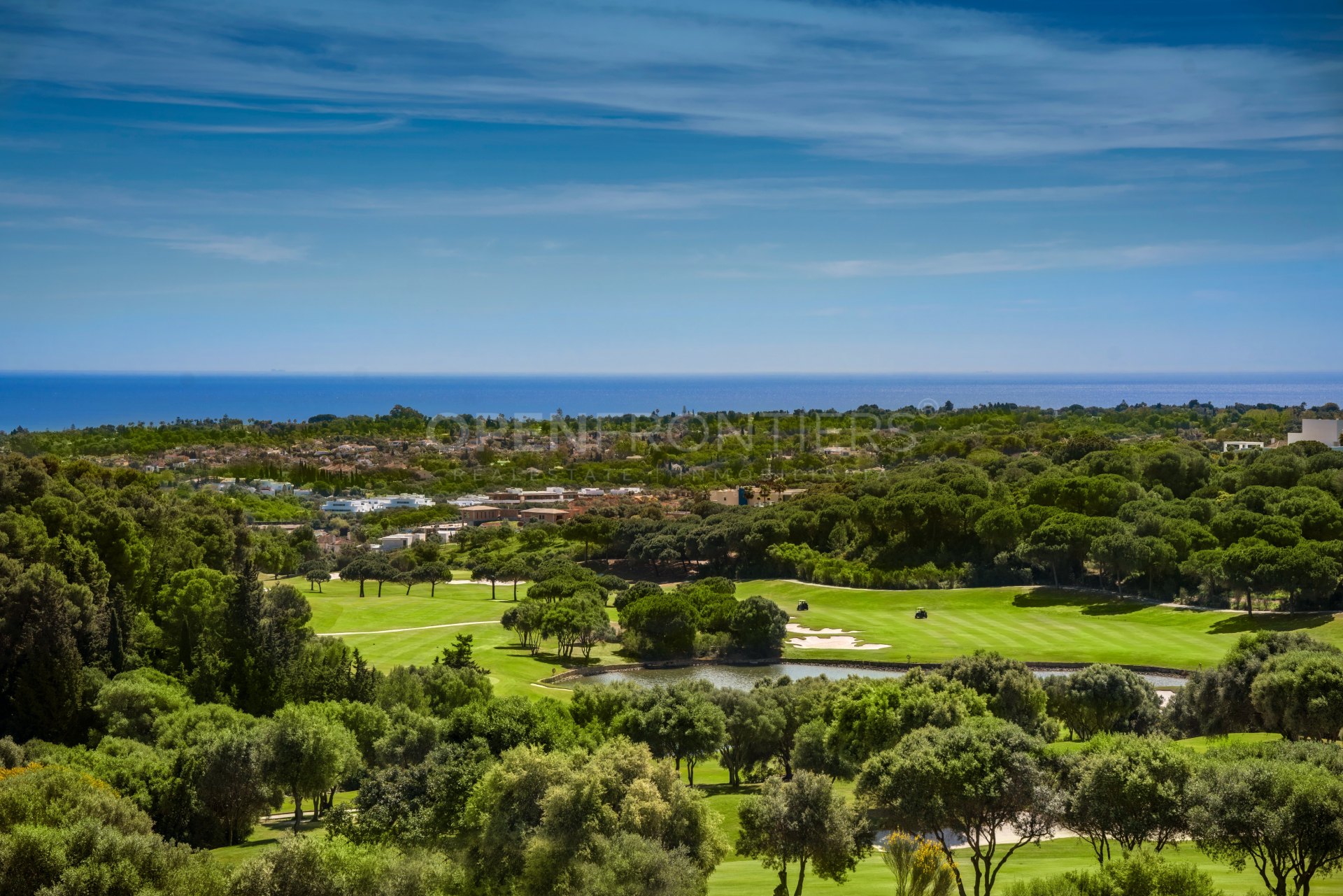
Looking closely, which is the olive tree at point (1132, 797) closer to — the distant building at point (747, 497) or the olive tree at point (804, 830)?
the olive tree at point (804, 830)

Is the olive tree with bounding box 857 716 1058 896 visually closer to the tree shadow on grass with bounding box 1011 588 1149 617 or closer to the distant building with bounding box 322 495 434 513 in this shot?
the tree shadow on grass with bounding box 1011 588 1149 617

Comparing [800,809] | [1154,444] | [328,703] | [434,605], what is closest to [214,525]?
[434,605]

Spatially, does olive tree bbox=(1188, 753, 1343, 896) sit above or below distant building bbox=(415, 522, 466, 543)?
above

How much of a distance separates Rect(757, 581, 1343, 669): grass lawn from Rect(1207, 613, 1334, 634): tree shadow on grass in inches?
2.1

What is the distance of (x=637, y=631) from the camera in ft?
162

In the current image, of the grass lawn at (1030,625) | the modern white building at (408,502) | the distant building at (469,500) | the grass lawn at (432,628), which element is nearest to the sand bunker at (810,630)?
the grass lawn at (1030,625)

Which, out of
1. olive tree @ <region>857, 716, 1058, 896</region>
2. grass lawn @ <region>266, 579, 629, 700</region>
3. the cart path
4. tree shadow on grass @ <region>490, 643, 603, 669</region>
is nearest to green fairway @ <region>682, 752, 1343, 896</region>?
olive tree @ <region>857, 716, 1058, 896</region>

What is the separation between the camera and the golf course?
4462 centimetres

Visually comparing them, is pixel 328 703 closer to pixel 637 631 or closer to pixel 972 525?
pixel 637 631

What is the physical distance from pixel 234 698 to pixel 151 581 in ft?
40.7

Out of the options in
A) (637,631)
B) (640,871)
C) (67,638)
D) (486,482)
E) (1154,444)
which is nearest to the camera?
(640,871)

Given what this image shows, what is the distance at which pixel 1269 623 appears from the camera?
4659 centimetres

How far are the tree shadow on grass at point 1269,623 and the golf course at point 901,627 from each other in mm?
86

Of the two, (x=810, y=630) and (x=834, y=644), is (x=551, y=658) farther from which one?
(x=810, y=630)
